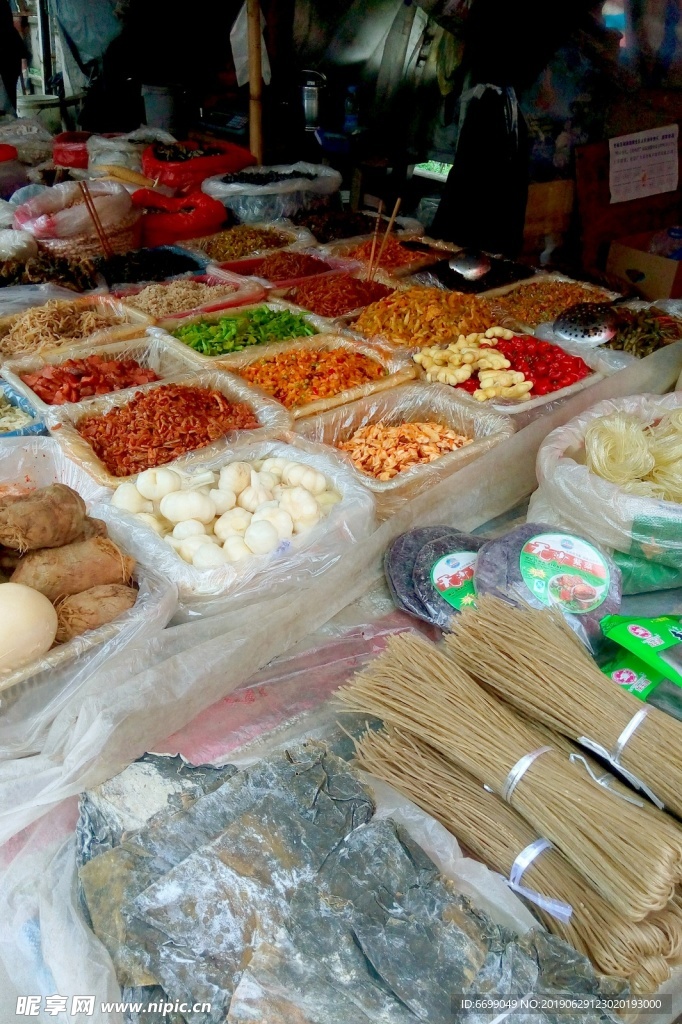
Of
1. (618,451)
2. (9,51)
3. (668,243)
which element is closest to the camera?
(618,451)

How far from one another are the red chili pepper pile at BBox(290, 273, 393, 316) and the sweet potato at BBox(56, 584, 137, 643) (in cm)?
189

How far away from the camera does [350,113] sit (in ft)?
21.6

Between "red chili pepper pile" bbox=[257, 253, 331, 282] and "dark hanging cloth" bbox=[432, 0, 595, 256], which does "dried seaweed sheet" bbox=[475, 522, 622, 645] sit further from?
"dark hanging cloth" bbox=[432, 0, 595, 256]

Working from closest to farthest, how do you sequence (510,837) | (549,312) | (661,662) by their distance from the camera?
(510,837), (661,662), (549,312)

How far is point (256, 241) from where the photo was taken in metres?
3.89

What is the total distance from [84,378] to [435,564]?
141cm

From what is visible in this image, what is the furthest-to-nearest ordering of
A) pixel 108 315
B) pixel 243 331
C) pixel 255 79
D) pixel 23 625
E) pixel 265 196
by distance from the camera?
1. pixel 255 79
2. pixel 265 196
3. pixel 108 315
4. pixel 243 331
5. pixel 23 625

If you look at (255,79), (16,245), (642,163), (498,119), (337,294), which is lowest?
(337,294)

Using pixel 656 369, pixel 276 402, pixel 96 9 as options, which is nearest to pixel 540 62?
pixel 656 369

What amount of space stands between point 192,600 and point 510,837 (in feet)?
2.78

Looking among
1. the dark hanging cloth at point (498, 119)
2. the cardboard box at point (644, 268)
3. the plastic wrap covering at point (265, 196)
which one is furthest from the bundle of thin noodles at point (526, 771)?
the cardboard box at point (644, 268)

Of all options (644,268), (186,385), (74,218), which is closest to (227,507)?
(186,385)

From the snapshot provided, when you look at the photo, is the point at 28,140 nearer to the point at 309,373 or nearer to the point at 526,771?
the point at 309,373

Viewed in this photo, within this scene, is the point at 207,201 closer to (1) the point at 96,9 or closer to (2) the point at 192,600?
(2) the point at 192,600
